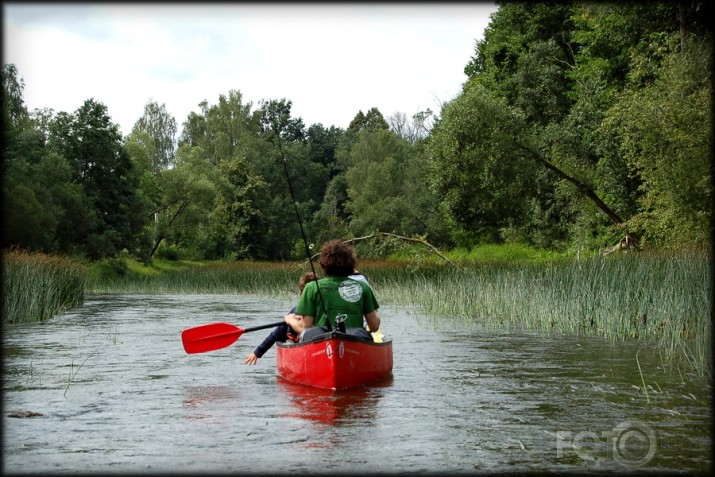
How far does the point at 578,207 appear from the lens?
3294 centimetres

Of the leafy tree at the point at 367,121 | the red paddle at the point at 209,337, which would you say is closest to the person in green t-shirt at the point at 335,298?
the red paddle at the point at 209,337

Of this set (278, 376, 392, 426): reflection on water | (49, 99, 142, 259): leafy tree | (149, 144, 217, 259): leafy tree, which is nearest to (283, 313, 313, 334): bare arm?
(278, 376, 392, 426): reflection on water

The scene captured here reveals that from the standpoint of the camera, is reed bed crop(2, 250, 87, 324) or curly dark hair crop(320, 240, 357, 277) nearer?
curly dark hair crop(320, 240, 357, 277)

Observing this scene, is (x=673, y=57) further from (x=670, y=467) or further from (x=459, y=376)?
(x=670, y=467)

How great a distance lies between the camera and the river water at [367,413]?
20.7 ft

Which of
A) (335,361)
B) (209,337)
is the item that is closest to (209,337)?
(209,337)

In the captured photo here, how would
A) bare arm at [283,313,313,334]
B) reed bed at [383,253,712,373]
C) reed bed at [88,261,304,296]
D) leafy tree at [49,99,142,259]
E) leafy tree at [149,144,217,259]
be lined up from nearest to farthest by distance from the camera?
bare arm at [283,313,313,334], reed bed at [383,253,712,373], reed bed at [88,261,304,296], leafy tree at [49,99,142,259], leafy tree at [149,144,217,259]

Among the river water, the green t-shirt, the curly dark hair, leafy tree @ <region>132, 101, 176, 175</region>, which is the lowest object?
the river water

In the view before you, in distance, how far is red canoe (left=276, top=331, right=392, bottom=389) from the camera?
8.98 meters

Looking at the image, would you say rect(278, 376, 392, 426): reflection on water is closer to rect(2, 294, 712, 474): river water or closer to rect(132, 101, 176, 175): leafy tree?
rect(2, 294, 712, 474): river water

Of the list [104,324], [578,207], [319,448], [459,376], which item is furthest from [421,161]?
[319,448]

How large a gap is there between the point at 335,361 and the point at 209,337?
305 cm

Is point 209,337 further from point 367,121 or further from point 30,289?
point 367,121

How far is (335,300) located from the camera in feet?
30.6
